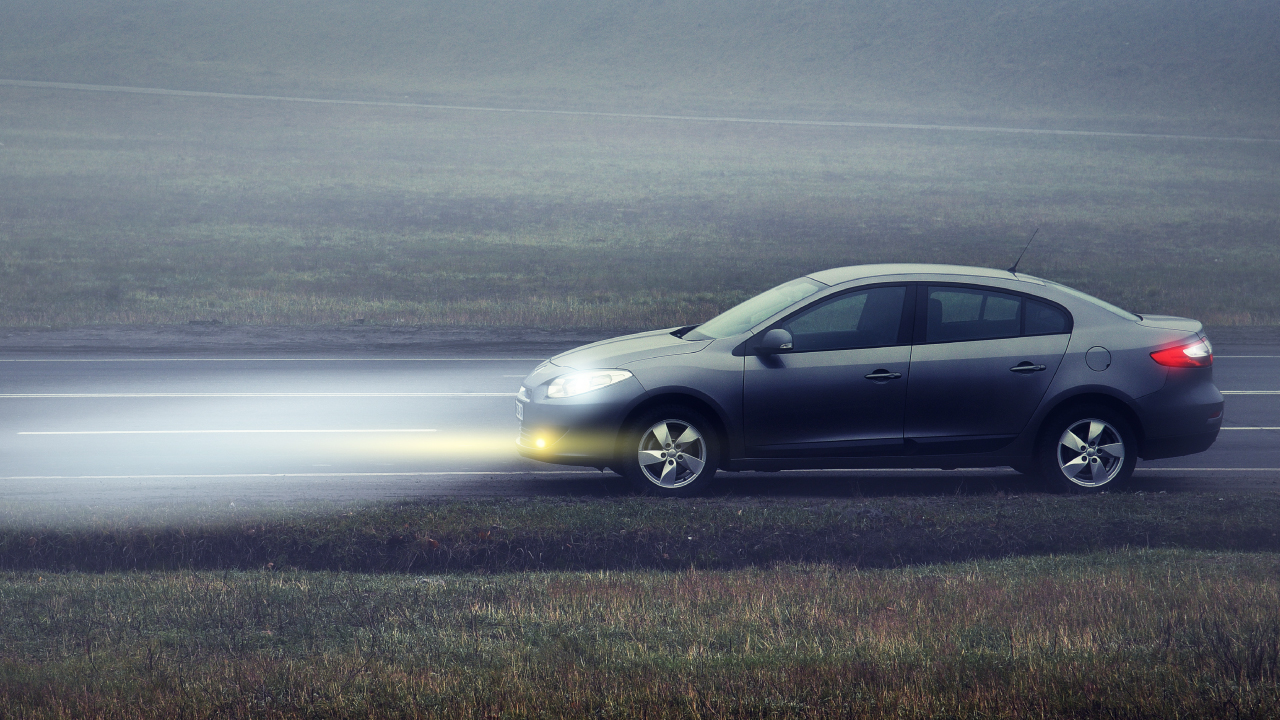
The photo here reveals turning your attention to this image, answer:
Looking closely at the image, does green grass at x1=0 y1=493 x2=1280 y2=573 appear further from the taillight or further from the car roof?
the car roof

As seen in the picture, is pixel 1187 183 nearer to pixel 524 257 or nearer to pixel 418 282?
pixel 524 257

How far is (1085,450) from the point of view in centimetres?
873

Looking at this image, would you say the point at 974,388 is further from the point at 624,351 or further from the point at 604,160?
the point at 604,160

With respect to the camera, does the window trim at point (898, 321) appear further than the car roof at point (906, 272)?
No

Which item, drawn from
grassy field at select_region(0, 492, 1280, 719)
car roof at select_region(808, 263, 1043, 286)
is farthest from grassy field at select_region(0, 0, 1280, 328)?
grassy field at select_region(0, 492, 1280, 719)

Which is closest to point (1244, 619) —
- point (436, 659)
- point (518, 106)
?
point (436, 659)

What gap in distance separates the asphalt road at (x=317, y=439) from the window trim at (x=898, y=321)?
1209mm

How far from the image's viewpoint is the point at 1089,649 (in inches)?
216

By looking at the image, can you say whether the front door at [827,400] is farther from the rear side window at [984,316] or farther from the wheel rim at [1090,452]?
the wheel rim at [1090,452]

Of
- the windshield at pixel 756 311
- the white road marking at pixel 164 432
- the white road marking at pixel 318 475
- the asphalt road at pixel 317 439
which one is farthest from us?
the white road marking at pixel 164 432

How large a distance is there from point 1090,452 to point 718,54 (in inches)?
3991

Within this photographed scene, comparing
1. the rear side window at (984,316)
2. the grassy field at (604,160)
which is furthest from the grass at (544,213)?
the rear side window at (984,316)

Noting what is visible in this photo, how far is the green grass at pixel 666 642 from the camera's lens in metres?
4.79

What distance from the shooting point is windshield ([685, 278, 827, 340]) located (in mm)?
8867
